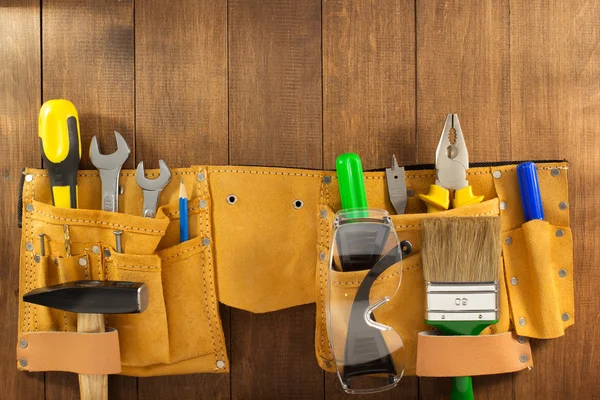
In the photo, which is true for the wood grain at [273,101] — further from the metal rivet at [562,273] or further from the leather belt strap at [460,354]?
the metal rivet at [562,273]

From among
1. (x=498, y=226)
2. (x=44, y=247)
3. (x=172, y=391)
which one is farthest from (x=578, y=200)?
(x=44, y=247)

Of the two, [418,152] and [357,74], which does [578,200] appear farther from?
[357,74]

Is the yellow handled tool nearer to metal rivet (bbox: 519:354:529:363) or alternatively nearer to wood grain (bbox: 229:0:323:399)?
wood grain (bbox: 229:0:323:399)

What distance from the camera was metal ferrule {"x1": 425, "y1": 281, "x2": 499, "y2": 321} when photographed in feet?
3.22

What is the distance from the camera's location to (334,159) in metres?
1.14

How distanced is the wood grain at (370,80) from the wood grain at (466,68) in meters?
0.03

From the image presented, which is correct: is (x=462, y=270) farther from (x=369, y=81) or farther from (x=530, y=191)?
(x=369, y=81)

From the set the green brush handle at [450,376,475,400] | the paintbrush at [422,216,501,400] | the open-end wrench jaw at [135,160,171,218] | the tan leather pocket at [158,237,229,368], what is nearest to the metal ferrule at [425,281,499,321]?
the paintbrush at [422,216,501,400]

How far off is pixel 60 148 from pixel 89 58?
21 cm

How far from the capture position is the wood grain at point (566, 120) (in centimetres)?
116

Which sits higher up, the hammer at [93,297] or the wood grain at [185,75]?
the wood grain at [185,75]

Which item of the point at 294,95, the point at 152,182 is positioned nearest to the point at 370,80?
the point at 294,95

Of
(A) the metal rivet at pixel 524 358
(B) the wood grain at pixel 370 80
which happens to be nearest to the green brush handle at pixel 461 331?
(A) the metal rivet at pixel 524 358

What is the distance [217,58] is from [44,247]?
48 centimetres
